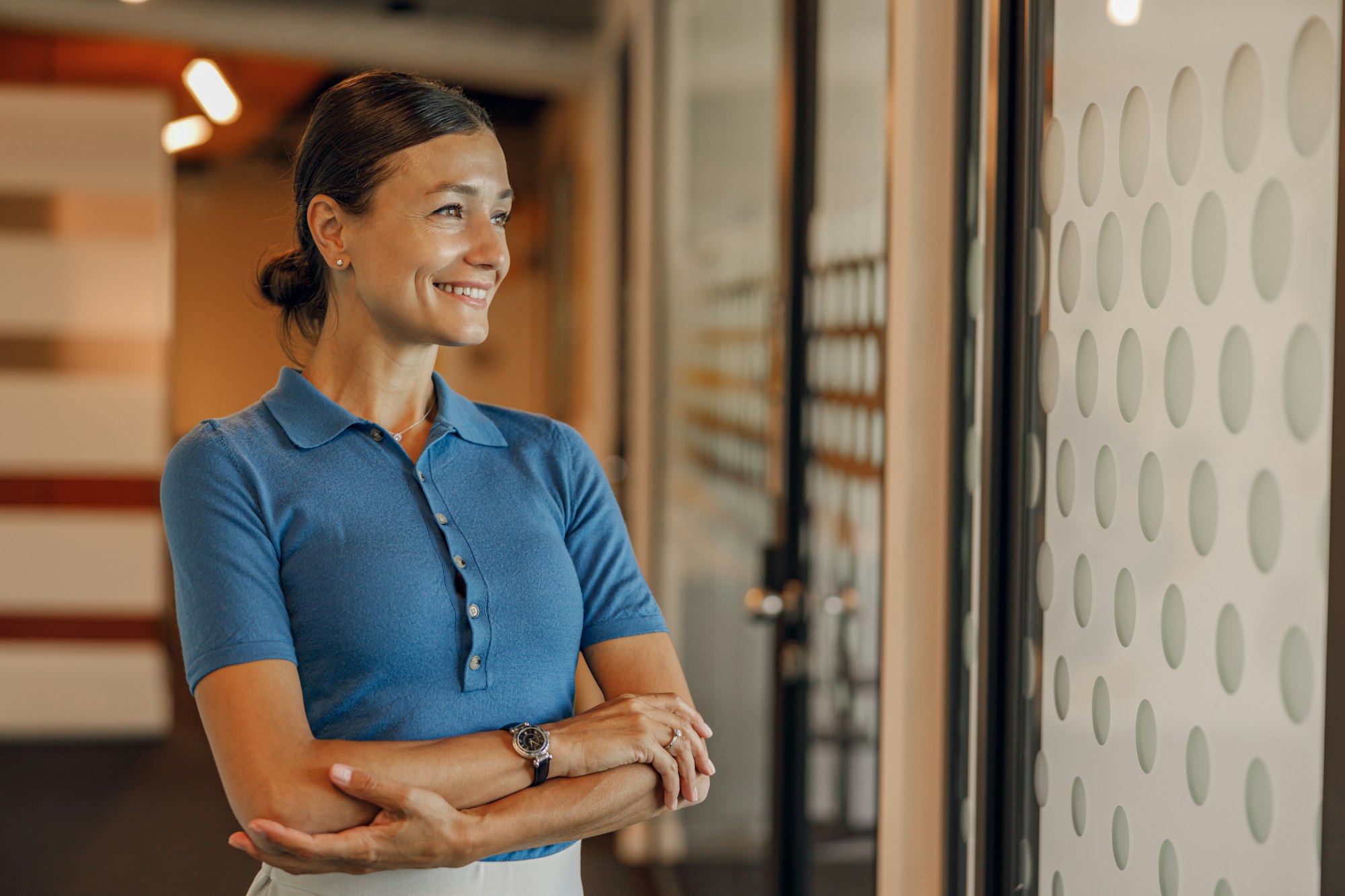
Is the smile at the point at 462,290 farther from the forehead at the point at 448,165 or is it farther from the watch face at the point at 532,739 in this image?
the watch face at the point at 532,739

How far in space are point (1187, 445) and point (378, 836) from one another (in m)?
0.86

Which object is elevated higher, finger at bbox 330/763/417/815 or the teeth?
the teeth

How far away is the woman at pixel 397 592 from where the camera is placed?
104cm

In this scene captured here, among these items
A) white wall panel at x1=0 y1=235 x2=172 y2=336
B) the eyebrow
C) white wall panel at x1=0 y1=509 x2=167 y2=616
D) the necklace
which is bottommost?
white wall panel at x1=0 y1=509 x2=167 y2=616

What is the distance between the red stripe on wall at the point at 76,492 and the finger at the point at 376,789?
3.29 meters

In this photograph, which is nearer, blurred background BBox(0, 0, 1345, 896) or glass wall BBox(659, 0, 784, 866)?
blurred background BBox(0, 0, 1345, 896)

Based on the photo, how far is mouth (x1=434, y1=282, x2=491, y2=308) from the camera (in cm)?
116

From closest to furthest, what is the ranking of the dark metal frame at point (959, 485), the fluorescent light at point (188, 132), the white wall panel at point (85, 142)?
the dark metal frame at point (959, 485) < the fluorescent light at point (188, 132) < the white wall panel at point (85, 142)

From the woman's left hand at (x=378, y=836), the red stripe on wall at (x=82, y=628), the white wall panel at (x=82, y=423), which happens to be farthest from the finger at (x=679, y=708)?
the red stripe on wall at (x=82, y=628)

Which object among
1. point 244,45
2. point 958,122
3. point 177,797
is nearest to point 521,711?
point 177,797

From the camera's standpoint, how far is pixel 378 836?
1.03 metres

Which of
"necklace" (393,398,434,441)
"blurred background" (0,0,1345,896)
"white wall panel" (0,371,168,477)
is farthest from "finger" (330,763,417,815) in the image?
"white wall panel" (0,371,168,477)

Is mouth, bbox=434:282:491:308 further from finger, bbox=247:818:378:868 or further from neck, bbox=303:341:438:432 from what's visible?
finger, bbox=247:818:378:868

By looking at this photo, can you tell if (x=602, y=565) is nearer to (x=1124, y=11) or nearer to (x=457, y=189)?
(x=457, y=189)
